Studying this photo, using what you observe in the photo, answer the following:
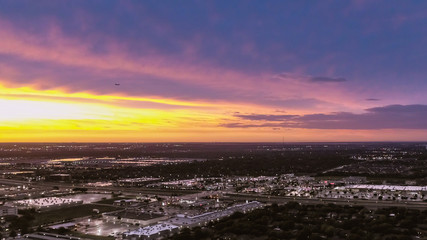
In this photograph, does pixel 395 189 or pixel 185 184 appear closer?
pixel 395 189

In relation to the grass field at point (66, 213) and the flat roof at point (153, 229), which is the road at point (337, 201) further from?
the flat roof at point (153, 229)

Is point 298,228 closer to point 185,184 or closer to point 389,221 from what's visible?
point 389,221

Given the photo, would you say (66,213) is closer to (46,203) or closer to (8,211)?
(8,211)

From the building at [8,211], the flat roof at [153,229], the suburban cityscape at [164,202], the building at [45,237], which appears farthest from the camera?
the building at [8,211]

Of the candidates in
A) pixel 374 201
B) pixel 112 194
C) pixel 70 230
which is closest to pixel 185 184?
pixel 112 194

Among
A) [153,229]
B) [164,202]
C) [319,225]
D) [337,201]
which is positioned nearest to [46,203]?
[164,202]

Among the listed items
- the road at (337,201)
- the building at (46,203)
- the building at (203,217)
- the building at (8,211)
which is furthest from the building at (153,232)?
the road at (337,201)
